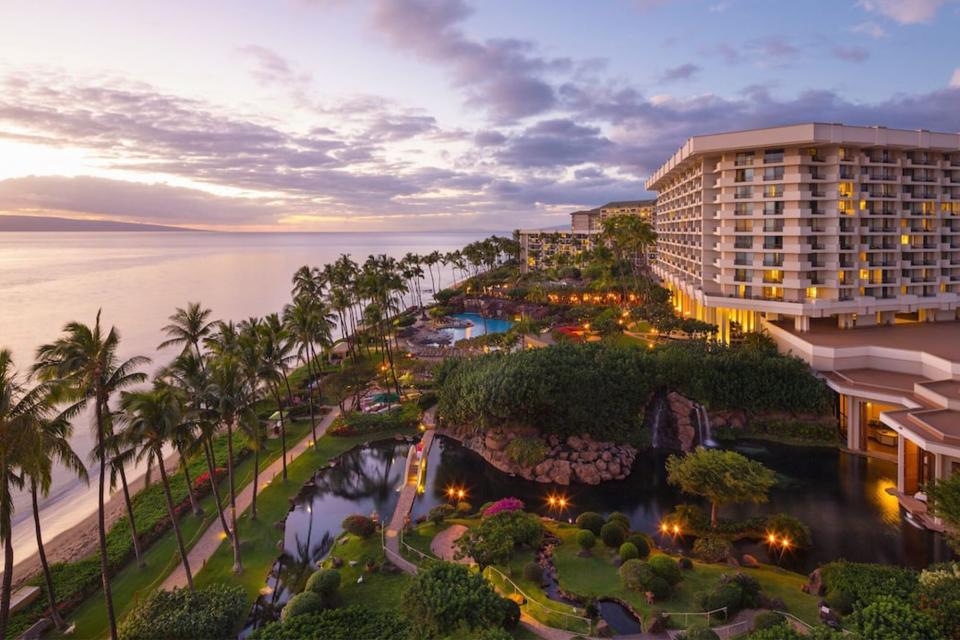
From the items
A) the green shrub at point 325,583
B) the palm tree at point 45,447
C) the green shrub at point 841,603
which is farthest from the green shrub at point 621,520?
the palm tree at point 45,447

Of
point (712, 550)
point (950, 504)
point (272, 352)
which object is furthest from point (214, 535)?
point (950, 504)

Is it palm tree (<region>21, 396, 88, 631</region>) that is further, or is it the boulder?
the boulder

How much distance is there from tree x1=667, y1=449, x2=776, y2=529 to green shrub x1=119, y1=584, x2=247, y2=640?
22.4m

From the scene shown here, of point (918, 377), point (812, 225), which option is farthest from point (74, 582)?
point (812, 225)

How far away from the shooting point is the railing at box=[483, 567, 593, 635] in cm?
2278

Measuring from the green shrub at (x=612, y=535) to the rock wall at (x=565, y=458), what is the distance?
9.84 metres

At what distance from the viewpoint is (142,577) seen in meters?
29.0

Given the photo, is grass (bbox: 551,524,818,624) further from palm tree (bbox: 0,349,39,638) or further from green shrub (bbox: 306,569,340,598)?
palm tree (bbox: 0,349,39,638)

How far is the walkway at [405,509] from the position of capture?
28844 mm

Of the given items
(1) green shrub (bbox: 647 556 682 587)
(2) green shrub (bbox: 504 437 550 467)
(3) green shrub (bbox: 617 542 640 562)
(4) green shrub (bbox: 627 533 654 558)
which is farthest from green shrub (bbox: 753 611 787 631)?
(2) green shrub (bbox: 504 437 550 467)

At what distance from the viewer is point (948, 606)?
1778 cm

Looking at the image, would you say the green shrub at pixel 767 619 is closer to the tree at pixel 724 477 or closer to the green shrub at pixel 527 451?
the tree at pixel 724 477

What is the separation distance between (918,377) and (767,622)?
113 feet

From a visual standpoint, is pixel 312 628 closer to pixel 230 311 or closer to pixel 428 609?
pixel 428 609
